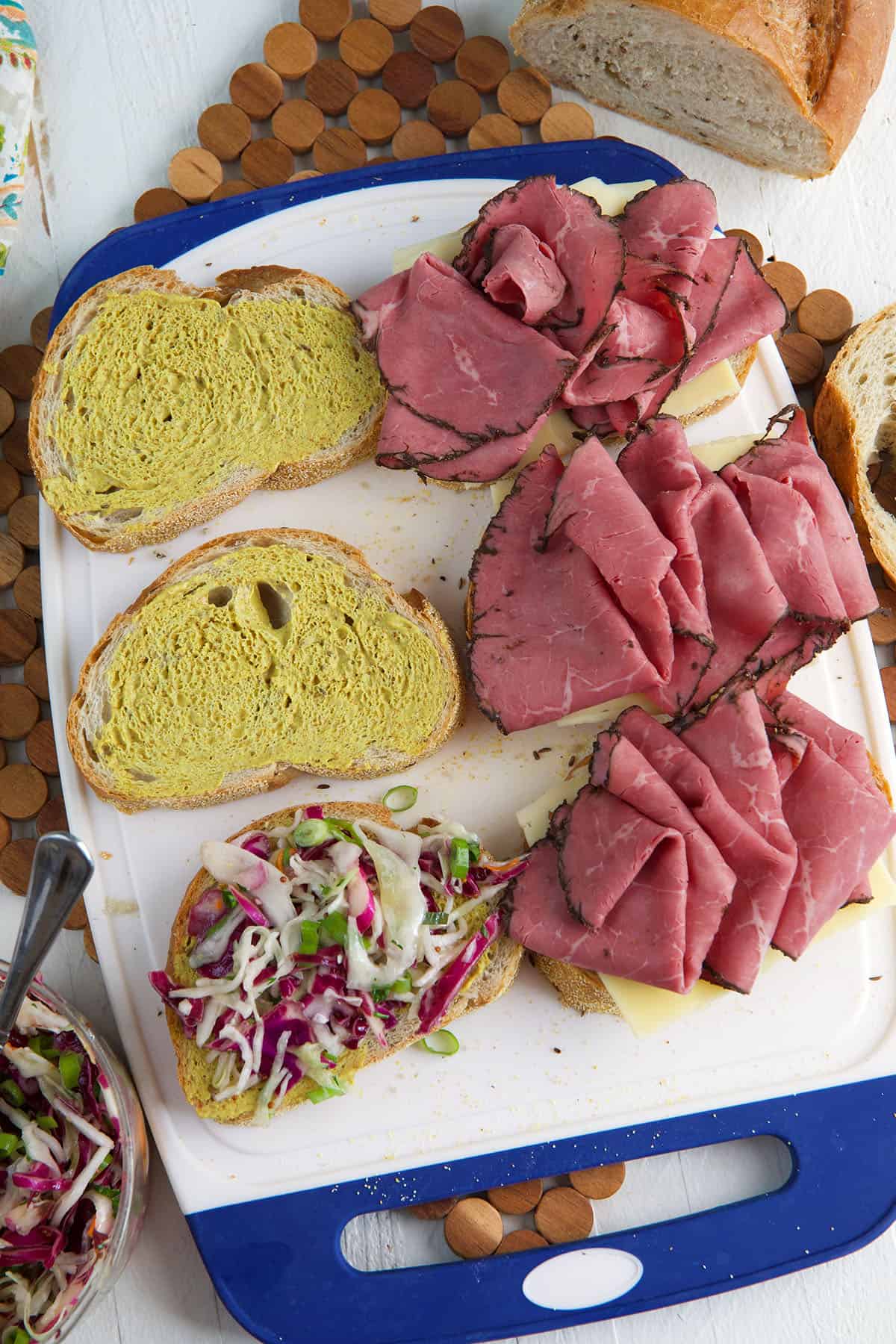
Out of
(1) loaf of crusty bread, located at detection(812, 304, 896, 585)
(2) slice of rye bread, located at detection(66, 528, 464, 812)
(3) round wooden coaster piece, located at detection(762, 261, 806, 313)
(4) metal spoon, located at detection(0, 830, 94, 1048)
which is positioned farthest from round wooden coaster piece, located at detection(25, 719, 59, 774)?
Answer: (3) round wooden coaster piece, located at detection(762, 261, 806, 313)

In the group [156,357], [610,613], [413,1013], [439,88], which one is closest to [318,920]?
[413,1013]

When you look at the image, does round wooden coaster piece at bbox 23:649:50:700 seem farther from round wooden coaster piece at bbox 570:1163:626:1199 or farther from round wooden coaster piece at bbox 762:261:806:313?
round wooden coaster piece at bbox 762:261:806:313

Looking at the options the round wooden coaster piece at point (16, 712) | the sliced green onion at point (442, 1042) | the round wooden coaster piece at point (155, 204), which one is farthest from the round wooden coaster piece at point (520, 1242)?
the round wooden coaster piece at point (155, 204)

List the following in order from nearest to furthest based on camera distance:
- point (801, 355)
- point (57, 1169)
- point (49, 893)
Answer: point (49, 893) → point (57, 1169) → point (801, 355)

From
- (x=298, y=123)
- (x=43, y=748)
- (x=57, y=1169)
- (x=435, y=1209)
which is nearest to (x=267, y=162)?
(x=298, y=123)

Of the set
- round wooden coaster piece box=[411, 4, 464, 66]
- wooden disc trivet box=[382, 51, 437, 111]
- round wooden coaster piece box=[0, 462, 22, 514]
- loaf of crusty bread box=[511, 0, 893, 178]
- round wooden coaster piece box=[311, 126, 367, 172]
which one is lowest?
round wooden coaster piece box=[0, 462, 22, 514]

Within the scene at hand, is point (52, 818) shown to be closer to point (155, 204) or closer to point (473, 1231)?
point (473, 1231)

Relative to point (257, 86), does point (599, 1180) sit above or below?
below

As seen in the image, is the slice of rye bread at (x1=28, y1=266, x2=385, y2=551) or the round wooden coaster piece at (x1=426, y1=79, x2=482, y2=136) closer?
the slice of rye bread at (x1=28, y1=266, x2=385, y2=551)
